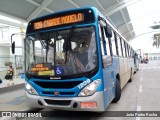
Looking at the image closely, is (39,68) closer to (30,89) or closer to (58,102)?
(30,89)

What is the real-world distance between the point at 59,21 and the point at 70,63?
1.35 meters

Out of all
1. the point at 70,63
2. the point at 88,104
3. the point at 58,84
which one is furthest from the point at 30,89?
the point at 88,104

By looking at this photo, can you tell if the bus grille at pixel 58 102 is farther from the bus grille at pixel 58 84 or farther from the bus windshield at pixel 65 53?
the bus windshield at pixel 65 53

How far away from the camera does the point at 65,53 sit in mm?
6254

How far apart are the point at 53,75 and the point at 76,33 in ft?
4.23

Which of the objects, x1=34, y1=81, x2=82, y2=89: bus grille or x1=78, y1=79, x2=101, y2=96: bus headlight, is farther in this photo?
x1=34, y1=81, x2=82, y2=89: bus grille

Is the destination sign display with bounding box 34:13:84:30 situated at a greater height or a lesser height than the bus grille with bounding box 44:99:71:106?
greater

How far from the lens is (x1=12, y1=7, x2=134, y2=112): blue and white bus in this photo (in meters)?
5.93

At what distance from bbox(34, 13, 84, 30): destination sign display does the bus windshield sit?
24cm

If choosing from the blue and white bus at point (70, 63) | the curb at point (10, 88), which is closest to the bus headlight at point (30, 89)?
the blue and white bus at point (70, 63)

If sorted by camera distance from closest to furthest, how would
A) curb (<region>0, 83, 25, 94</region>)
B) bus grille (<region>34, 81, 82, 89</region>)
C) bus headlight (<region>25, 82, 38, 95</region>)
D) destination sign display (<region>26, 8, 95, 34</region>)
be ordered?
bus grille (<region>34, 81, 82, 89</region>), destination sign display (<region>26, 8, 95, 34</region>), bus headlight (<region>25, 82, 38, 95</region>), curb (<region>0, 83, 25, 94</region>)

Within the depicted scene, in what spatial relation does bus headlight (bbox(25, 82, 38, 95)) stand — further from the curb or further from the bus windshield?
the curb

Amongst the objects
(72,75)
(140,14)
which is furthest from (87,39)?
(140,14)

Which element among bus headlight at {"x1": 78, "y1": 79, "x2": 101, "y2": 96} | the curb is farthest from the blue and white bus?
the curb
